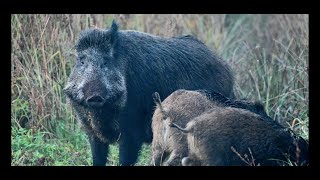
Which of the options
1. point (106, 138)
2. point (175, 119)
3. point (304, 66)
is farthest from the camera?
point (304, 66)

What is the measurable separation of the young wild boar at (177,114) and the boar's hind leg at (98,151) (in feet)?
→ 3.14

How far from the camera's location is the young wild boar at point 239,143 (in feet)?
17.2

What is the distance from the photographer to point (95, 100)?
6.21m

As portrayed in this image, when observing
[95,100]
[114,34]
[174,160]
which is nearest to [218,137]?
[174,160]

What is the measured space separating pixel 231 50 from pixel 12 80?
377cm

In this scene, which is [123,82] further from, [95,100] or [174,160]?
[174,160]

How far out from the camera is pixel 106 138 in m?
6.71

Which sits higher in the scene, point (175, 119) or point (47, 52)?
point (47, 52)

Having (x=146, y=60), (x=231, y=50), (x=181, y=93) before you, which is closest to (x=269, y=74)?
(x=231, y=50)

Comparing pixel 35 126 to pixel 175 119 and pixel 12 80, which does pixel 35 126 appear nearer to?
pixel 12 80

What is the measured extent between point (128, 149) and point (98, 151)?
1.06 feet

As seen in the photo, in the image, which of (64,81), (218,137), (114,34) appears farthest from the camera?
(64,81)

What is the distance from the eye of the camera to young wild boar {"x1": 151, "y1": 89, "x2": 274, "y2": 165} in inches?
219
